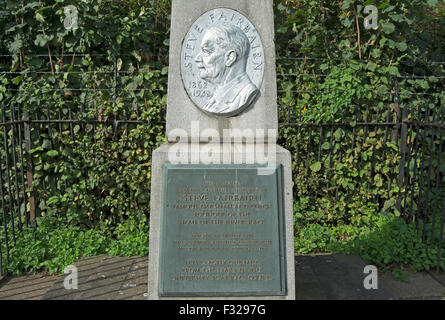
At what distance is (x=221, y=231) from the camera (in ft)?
9.39

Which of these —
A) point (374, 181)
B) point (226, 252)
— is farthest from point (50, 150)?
point (374, 181)

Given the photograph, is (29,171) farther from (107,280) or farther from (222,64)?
(222,64)

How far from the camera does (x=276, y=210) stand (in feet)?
9.46

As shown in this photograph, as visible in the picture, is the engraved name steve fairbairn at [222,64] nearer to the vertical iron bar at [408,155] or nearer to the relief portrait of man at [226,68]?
the relief portrait of man at [226,68]

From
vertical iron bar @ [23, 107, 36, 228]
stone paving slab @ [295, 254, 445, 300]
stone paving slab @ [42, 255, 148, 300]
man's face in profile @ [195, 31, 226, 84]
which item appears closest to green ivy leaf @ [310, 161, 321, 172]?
stone paving slab @ [295, 254, 445, 300]

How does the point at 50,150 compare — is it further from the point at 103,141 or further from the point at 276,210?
the point at 276,210

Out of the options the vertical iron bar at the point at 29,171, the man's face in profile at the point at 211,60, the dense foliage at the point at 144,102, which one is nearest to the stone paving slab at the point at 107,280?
the dense foliage at the point at 144,102

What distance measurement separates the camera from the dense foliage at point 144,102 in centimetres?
494

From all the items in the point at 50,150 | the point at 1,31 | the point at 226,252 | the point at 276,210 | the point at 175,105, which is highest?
the point at 1,31

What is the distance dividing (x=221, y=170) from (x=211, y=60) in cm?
81

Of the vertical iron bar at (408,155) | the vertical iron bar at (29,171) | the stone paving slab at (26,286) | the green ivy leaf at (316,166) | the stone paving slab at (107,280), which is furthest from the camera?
the green ivy leaf at (316,166)

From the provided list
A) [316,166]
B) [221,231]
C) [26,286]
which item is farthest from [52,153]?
[316,166]

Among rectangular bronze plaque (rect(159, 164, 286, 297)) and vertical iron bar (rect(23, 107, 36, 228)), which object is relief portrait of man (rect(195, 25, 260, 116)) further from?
vertical iron bar (rect(23, 107, 36, 228))

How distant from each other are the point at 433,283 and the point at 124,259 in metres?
3.01
